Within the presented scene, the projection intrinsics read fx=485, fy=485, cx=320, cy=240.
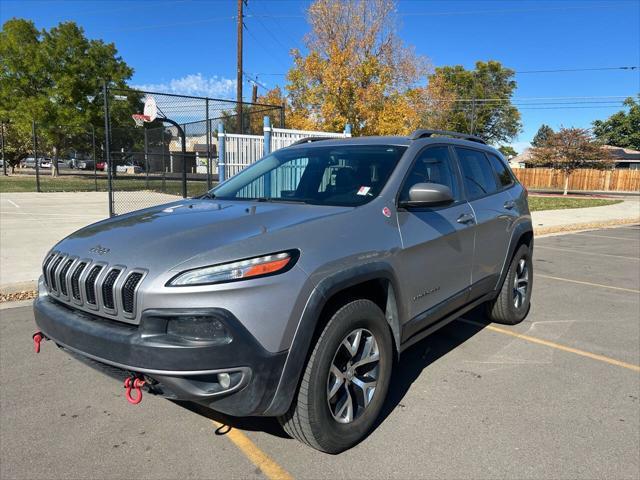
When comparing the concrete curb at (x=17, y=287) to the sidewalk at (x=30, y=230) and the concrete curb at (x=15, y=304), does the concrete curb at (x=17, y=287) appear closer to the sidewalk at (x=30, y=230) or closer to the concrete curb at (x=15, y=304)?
the sidewalk at (x=30, y=230)

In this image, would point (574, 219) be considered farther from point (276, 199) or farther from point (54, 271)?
point (54, 271)

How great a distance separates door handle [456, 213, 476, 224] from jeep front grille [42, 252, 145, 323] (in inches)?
97.4

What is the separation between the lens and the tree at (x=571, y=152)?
3641 centimetres

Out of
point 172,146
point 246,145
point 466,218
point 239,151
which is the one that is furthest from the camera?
point 172,146

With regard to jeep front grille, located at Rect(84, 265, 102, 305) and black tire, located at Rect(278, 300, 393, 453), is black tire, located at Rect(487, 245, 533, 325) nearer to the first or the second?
black tire, located at Rect(278, 300, 393, 453)

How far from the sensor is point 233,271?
2.25 meters

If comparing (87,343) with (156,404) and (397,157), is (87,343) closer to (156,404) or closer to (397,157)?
(156,404)

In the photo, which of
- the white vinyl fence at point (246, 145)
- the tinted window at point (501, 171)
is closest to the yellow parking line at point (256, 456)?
the tinted window at point (501, 171)

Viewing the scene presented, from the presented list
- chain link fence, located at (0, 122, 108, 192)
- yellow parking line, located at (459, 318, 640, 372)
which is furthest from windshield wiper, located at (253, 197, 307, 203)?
chain link fence, located at (0, 122, 108, 192)

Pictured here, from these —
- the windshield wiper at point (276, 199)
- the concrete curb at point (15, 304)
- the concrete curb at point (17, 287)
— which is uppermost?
the windshield wiper at point (276, 199)

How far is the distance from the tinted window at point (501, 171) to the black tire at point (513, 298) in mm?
701

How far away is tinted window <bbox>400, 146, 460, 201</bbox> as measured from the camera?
11.2ft

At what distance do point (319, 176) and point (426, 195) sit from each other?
2.96ft

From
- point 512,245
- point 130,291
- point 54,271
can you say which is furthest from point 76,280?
point 512,245
